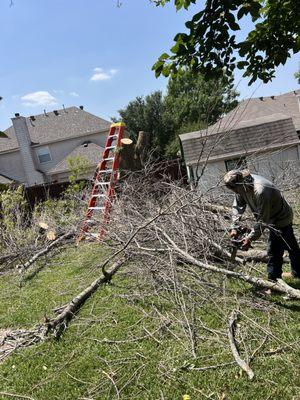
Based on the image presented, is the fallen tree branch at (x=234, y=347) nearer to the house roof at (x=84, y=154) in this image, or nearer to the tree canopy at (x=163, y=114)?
the house roof at (x=84, y=154)

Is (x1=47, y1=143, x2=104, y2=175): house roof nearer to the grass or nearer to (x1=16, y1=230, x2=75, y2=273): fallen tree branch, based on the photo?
(x1=16, y1=230, x2=75, y2=273): fallen tree branch

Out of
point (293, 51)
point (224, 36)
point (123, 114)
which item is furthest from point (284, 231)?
point (123, 114)

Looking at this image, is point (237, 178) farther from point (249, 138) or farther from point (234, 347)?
point (249, 138)

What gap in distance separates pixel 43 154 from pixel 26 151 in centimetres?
122

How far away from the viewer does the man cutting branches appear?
14.3 ft

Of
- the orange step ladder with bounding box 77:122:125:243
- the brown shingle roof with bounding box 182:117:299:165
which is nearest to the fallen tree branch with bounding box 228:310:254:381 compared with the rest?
the orange step ladder with bounding box 77:122:125:243

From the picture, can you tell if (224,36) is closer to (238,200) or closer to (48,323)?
(238,200)

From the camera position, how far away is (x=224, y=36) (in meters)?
3.72

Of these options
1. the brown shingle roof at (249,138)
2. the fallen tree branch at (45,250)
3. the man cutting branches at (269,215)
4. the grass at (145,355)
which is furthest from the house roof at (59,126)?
the grass at (145,355)

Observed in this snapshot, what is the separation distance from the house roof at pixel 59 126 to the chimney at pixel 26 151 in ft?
2.08

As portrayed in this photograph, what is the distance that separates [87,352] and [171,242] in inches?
68.9

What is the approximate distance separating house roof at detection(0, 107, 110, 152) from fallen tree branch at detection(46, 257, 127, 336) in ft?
76.1

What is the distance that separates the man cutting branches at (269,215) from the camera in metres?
4.36

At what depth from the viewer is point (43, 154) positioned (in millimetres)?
28422
